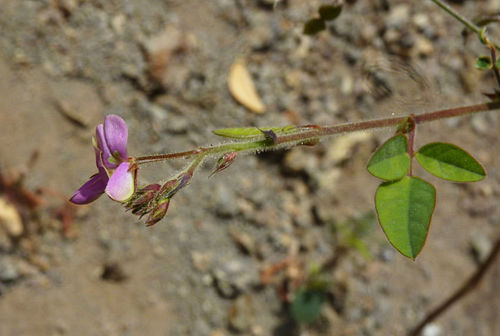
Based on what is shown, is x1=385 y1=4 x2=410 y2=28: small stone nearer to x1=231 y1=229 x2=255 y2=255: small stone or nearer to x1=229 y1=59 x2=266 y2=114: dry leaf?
x1=229 y1=59 x2=266 y2=114: dry leaf

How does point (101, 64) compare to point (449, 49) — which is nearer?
point (101, 64)

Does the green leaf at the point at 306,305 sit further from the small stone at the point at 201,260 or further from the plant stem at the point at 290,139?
the plant stem at the point at 290,139

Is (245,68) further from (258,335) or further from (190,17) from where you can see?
(258,335)

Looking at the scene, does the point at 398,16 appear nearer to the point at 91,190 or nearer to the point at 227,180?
the point at 227,180

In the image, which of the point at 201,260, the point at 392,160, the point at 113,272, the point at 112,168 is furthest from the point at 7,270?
the point at 392,160

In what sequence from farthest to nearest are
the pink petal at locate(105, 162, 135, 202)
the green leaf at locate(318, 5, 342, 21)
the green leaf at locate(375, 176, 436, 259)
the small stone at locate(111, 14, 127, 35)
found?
1. the small stone at locate(111, 14, 127, 35)
2. the green leaf at locate(318, 5, 342, 21)
3. the green leaf at locate(375, 176, 436, 259)
4. the pink petal at locate(105, 162, 135, 202)

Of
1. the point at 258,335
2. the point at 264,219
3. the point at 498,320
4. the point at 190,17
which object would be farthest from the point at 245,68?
the point at 498,320

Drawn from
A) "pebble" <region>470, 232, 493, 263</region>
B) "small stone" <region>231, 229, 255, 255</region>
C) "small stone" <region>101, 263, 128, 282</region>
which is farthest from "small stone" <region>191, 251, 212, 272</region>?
"pebble" <region>470, 232, 493, 263</region>

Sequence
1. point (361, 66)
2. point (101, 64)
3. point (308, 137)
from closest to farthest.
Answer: point (308, 137) < point (101, 64) < point (361, 66)
